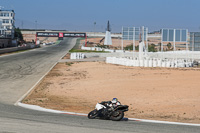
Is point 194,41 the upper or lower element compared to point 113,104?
upper

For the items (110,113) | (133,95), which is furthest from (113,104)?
(133,95)

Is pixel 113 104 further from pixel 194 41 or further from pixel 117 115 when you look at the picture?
pixel 194 41

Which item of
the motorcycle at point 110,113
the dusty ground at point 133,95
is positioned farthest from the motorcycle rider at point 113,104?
the dusty ground at point 133,95

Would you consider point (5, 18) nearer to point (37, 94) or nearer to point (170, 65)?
point (170, 65)

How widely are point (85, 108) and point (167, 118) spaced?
4.51 meters

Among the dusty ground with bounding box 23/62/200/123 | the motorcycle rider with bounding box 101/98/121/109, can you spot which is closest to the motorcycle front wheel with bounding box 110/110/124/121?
the motorcycle rider with bounding box 101/98/121/109

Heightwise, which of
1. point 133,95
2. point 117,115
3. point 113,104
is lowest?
point 133,95

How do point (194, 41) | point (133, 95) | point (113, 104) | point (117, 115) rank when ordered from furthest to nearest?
point (194, 41) < point (133, 95) < point (113, 104) < point (117, 115)

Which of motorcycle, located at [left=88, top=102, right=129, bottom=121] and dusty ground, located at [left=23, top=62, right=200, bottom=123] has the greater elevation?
motorcycle, located at [left=88, top=102, right=129, bottom=121]

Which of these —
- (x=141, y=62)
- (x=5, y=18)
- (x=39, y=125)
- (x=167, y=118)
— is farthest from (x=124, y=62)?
(x=5, y=18)

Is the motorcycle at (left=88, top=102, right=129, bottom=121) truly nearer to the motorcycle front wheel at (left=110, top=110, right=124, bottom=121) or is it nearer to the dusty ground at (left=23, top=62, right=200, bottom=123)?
the motorcycle front wheel at (left=110, top=110, right=124, bottom=121)

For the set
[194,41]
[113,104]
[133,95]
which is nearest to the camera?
[113,104]

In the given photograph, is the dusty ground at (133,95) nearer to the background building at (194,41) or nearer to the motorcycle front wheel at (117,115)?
the motorcycle front wheel at (117,115)

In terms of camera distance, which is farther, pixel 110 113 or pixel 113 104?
pixel 113 104
